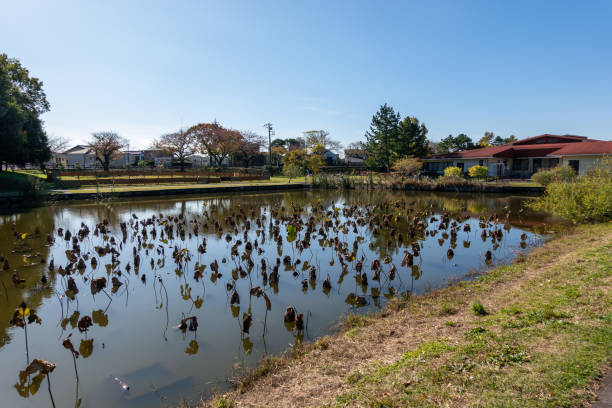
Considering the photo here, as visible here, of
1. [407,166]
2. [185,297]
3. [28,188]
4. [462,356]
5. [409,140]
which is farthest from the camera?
[409,140]

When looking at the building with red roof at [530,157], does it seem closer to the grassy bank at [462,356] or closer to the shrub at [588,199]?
the shrub at [588,199]

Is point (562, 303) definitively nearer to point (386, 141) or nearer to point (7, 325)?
point (7, 325)

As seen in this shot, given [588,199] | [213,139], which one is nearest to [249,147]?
[213,139]

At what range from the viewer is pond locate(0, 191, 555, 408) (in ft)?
14.4

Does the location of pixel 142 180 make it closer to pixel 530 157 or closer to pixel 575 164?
pixel 530 157

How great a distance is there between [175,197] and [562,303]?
2488 cm

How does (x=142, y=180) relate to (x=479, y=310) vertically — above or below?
above

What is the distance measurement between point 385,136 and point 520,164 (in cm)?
1489

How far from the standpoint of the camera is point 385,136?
44281mm

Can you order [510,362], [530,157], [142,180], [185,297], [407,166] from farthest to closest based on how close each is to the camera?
1. [530,157]
2. [407,166]
3. [142,180]
4. [185,297]
5. [510,362]

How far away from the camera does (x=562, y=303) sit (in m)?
4.90

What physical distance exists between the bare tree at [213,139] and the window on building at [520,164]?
35.9 metres

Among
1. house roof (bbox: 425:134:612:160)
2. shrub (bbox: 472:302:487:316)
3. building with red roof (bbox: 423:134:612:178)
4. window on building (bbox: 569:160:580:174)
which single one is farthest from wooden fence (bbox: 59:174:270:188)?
window on building (bbox: 569:160:580:174)

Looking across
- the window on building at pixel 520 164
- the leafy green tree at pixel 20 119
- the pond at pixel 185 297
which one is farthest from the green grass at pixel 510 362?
the window on building at pixel 520 164
